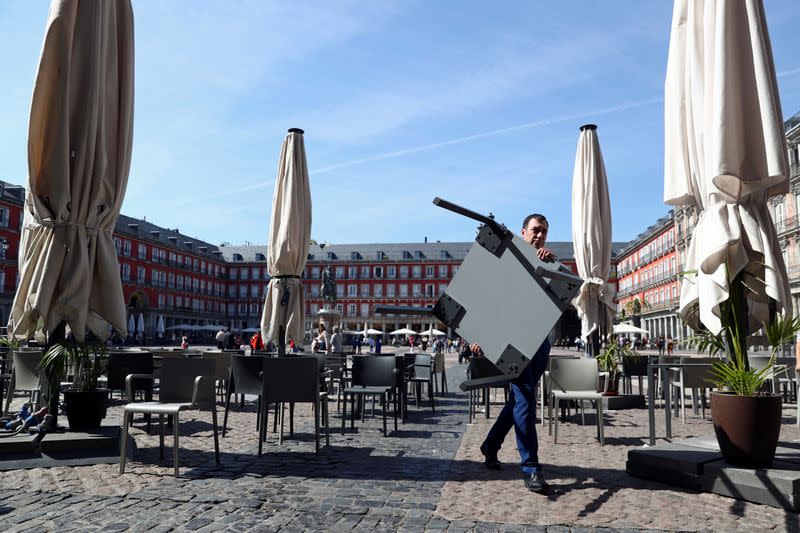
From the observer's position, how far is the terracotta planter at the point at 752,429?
360cm

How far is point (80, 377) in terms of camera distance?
183 inches

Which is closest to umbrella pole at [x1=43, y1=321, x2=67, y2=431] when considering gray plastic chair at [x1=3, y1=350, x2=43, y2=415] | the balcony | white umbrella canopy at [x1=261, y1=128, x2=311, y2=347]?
gray plastic chair at [x1=3, y1=350, x2=43, y2=415]

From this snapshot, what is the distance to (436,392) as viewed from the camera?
10867 millimetres

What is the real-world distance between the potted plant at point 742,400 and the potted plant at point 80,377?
4.52 meters

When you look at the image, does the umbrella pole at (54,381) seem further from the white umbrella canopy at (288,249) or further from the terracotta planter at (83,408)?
the white umbrella canopy at (288,249)

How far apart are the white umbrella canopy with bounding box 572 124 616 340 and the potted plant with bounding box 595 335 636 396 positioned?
402 millimetres

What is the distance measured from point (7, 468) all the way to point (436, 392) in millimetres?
7610

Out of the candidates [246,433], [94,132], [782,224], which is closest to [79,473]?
[246,433]

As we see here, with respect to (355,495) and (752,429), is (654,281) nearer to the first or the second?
(752,429)

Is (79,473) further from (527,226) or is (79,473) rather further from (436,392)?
(436,392)

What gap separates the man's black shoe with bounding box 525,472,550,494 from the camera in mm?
3654

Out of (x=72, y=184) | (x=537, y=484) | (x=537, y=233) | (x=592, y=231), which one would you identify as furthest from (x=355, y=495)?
(x=592, y=231)

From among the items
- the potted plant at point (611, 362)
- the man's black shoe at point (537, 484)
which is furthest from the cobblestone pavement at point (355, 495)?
the potted plant at point (611, 362)

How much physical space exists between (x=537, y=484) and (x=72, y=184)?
158 inches
